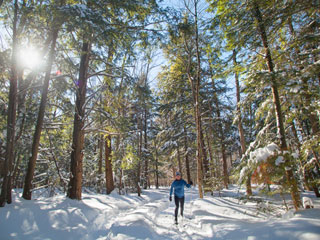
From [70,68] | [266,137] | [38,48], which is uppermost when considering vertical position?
[38,48]

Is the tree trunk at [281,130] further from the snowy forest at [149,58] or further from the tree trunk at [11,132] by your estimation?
the tree trunk at [11,132]

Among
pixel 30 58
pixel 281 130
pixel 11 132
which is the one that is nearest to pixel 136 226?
pixel 281 130

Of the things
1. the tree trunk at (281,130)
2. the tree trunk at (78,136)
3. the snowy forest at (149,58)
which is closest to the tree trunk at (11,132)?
the snowy forest at (149,58)

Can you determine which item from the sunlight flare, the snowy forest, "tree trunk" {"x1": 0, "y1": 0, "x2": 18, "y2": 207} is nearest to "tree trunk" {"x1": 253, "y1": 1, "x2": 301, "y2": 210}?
the snowy forest

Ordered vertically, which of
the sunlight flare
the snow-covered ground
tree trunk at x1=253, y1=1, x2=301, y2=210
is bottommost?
the snow-covered ground

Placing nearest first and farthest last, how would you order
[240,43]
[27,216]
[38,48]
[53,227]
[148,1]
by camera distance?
[53,227] < [27,216] < [240,43] < [148,1] < [38,48]

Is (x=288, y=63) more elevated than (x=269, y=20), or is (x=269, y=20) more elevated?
(x=269, y=20)

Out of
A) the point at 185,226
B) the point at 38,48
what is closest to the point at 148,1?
the point at 38,48

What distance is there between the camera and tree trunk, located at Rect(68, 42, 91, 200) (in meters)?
8.45

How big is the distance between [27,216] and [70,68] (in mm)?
6061

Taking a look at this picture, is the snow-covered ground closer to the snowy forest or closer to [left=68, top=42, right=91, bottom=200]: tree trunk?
the snowy forest

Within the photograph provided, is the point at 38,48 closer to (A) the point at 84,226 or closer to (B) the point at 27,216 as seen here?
(B) the point at 27,216

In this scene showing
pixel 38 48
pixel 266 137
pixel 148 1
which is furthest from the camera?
pixel 38 48

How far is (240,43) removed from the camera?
5.82 metres
